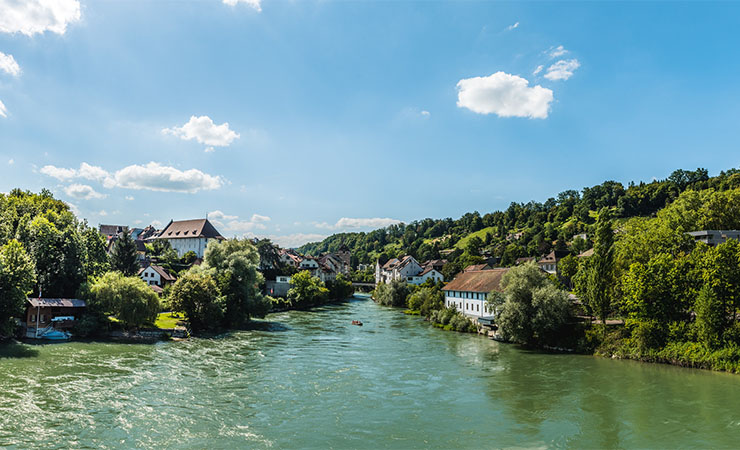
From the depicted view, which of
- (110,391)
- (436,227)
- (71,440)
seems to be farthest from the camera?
(436,227)

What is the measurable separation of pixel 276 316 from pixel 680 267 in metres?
42.9

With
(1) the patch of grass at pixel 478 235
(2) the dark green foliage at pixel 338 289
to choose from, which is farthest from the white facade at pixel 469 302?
(1) the patch of grass at pixel 478 235

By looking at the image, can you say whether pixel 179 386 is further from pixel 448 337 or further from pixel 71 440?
pixel 448 337

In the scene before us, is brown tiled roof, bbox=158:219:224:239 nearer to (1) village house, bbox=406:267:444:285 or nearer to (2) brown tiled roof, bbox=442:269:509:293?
(1) village house, bbox=406:267:444:285

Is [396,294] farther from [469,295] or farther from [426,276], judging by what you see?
[469,295]

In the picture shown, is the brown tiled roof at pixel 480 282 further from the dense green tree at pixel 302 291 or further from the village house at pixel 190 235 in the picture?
the village house at pixel 190 235

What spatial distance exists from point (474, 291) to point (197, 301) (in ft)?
84.5

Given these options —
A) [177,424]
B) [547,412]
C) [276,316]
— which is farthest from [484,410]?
[276,316]

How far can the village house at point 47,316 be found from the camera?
32.9 meters

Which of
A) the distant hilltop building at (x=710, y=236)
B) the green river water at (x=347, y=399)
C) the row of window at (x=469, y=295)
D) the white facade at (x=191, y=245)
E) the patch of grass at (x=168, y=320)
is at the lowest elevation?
the green river water at (x=347, y=399)

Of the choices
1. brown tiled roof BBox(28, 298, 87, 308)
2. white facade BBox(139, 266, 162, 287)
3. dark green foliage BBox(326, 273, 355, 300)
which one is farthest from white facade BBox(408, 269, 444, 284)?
brown tiled roof BBox(28, 298, 87, 308)

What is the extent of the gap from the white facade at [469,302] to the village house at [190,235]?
63.5 m

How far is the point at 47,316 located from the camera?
3400 centimetres

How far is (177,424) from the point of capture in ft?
54.5
